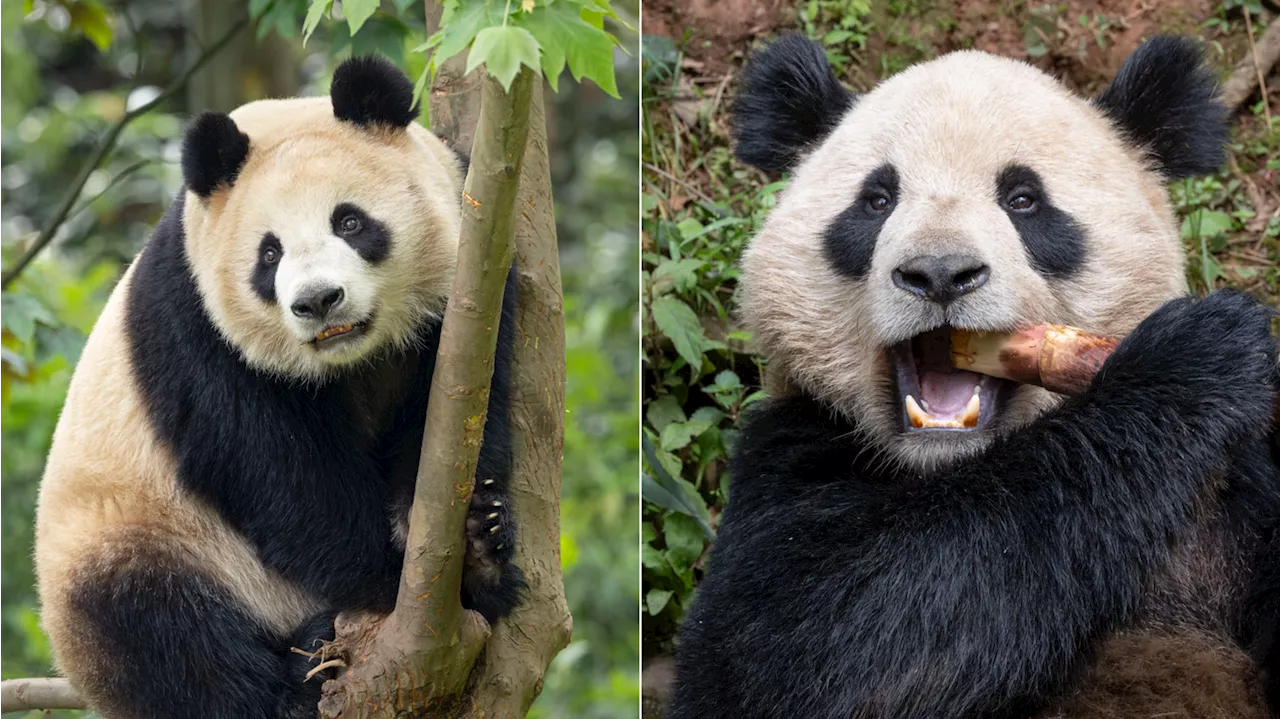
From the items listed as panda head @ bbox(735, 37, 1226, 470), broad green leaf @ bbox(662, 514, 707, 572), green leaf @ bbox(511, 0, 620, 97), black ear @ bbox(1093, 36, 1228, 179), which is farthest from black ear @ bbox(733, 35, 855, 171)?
green leaf @ bbox(511, 0, 620, 97)

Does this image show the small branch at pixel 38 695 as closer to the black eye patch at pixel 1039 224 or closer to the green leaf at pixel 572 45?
the green leaf at pixel 572 45

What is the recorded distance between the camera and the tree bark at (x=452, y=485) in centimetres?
213

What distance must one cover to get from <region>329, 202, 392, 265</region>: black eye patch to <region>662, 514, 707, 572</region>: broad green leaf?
64.2 inches

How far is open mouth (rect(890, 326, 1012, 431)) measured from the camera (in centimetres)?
308

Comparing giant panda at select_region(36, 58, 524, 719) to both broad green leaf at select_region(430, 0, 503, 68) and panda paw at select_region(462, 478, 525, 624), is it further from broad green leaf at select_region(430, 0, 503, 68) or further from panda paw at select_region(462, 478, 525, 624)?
broad green leaf at select_region(430, 0, 503, 68)

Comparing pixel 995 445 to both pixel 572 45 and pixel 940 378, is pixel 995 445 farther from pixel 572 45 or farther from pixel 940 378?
pixel 572 45

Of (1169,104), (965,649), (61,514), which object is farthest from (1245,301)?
(61,514)

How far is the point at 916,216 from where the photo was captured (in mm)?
3047

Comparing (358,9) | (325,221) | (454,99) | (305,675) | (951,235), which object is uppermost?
(358,9)

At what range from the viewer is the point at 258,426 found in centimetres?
305

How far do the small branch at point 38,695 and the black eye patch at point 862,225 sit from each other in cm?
220

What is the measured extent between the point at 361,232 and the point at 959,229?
1395 mm

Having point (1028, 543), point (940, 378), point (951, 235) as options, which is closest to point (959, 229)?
point (951, 235)

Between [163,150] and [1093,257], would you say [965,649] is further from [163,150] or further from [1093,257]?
[163,150]
